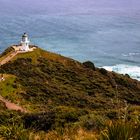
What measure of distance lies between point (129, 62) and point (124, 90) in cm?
3078

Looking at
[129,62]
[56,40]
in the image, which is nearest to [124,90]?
[129,62]

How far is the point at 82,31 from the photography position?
120062 mm

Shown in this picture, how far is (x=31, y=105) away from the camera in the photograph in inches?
1756

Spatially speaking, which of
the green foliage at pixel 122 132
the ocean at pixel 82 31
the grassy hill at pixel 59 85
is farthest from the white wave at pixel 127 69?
the green foliage at pixel 122 132

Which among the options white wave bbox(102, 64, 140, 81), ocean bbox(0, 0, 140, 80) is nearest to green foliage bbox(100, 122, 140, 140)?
ocean bbox(0, 0, 140, 80)

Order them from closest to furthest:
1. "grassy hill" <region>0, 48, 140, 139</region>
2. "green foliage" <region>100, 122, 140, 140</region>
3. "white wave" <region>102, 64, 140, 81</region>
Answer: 1. "green foliage" <region>100, 122, 140, 140</region>
2. "grassy hill" <region>0, 48, 140, 139</region>
3. "white wave" <region>102, 64, 140, 81</region>

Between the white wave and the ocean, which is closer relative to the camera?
the white wave

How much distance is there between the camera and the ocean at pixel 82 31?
303 ft

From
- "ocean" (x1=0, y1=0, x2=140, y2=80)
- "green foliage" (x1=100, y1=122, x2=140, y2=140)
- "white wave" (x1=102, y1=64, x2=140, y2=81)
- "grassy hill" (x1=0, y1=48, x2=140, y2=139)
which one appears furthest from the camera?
"ocean" (x1=0, y1=0, x2=140, y2=80)

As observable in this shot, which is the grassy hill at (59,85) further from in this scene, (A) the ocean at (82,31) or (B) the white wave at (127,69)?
(A) the ocean at (82,31)

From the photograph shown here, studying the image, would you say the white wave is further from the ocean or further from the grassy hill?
the grassy hill

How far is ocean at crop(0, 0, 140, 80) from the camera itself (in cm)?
9231

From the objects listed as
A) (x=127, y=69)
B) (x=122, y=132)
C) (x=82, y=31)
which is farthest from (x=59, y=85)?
(x=82, y=31)

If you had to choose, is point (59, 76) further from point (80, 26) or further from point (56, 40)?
point (80, 26)
